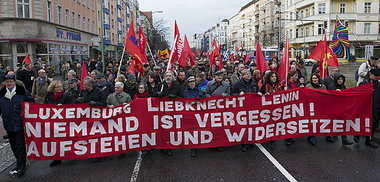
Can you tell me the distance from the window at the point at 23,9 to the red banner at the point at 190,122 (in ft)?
67.5

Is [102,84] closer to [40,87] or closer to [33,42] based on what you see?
[40,87]

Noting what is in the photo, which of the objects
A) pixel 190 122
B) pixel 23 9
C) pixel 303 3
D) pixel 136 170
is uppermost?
pixel 303 3

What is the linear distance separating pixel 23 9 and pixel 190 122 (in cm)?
2183

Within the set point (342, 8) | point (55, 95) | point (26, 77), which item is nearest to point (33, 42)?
point (26, 77)

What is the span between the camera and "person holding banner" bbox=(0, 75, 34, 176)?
16.8 feet

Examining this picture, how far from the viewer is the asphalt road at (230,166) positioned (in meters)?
4.90

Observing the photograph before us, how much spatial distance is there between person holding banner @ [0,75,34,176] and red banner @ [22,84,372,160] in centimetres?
20

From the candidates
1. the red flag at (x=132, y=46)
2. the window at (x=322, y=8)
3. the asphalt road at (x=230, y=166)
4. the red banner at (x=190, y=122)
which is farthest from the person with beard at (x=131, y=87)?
the window at (x=322, y=8)

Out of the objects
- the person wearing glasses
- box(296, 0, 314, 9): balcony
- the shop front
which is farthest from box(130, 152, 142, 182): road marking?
box(296, 0, 314, 9): balcony

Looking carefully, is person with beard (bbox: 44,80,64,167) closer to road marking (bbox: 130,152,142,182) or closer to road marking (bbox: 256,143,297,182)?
road marking (bbox: 130,152,142,182)

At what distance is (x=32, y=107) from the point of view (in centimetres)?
549

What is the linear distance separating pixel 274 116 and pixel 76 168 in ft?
13.2

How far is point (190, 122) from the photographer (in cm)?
612

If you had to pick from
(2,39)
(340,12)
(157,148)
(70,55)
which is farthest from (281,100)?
(340,12)
